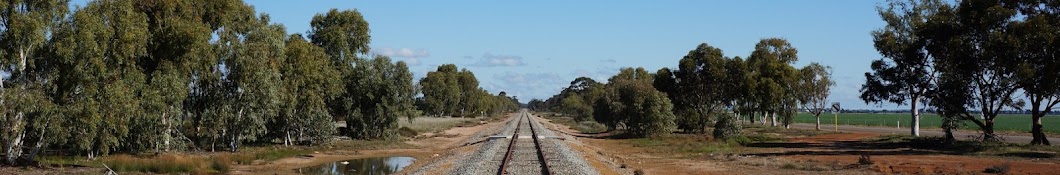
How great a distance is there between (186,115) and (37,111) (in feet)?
46.5

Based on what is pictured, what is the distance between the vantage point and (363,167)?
29.9 m

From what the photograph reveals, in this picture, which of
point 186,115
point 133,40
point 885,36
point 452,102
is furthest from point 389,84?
point 452,102

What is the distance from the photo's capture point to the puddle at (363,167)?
90.1 ft

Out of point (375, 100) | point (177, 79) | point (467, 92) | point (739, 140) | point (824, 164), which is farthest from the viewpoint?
point (467, 92)

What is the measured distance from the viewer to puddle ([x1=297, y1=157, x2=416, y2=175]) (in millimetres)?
27469

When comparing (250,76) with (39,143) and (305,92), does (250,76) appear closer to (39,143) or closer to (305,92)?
(305,92)

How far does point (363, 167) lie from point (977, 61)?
79.8 ft

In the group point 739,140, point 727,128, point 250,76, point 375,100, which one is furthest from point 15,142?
point 727,128

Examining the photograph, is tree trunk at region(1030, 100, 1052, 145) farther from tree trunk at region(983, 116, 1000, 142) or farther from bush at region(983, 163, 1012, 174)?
bush at region(983, 163, 1012, 174)

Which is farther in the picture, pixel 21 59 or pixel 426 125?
pixel 426 125

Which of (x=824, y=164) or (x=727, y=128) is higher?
(x=727, y=128)

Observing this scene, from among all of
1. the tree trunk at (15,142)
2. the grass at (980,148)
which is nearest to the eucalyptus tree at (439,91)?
the grass at (980,148)

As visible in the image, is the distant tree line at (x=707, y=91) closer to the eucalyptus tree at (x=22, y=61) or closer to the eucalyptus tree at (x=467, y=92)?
the eucalyptus tree at (x=22, y=61)

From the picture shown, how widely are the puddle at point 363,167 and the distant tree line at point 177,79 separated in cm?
474
